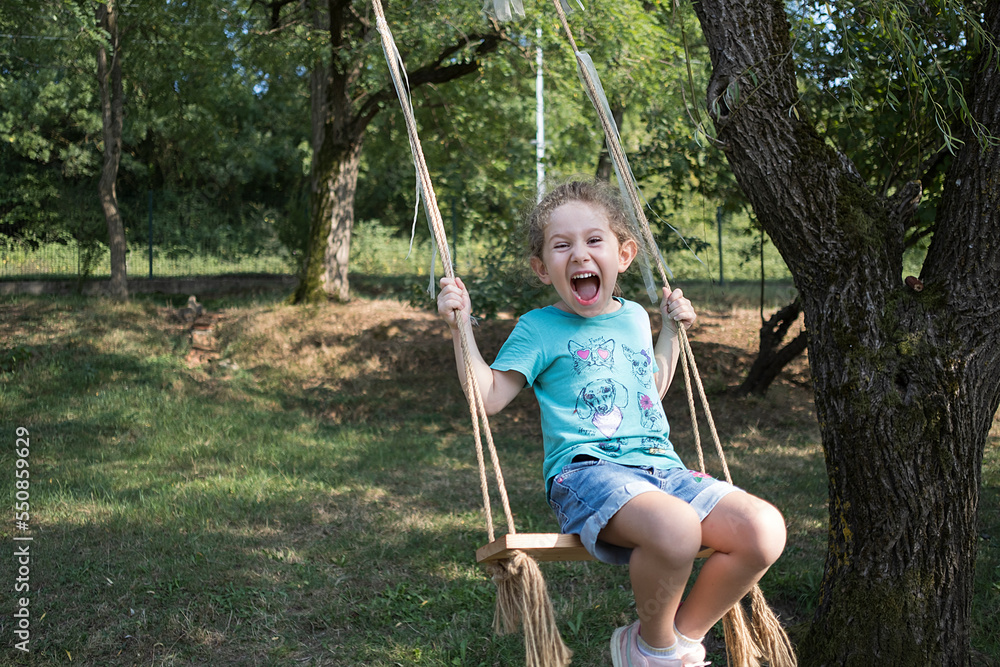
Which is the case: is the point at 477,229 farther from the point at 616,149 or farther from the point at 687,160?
the point at 616,149

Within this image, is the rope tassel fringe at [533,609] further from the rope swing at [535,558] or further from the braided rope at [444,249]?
the braided rope at [444,249]

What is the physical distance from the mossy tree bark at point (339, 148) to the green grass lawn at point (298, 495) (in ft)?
4.81

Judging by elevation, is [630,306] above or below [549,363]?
above

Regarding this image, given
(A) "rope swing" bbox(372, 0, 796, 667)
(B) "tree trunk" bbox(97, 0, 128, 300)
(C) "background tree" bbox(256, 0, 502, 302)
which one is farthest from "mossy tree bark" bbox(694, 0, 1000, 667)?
(B) "tree trunk" bbox(97, 0, 128, 300)

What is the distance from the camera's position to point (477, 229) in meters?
11.5

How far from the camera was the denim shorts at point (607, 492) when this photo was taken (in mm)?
2078

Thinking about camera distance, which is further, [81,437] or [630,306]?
[81,437]

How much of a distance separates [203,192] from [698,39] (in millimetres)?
13740

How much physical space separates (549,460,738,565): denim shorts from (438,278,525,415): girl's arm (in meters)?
0.30

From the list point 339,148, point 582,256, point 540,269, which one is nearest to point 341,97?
point 339,148

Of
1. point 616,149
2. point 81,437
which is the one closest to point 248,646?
point 616,149

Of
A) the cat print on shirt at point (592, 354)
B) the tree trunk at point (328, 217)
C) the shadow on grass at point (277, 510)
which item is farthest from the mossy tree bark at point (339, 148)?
the cat print on shirt at point (592, 354)

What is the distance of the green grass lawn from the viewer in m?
3.46

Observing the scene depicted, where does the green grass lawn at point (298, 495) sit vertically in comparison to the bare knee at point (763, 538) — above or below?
below
